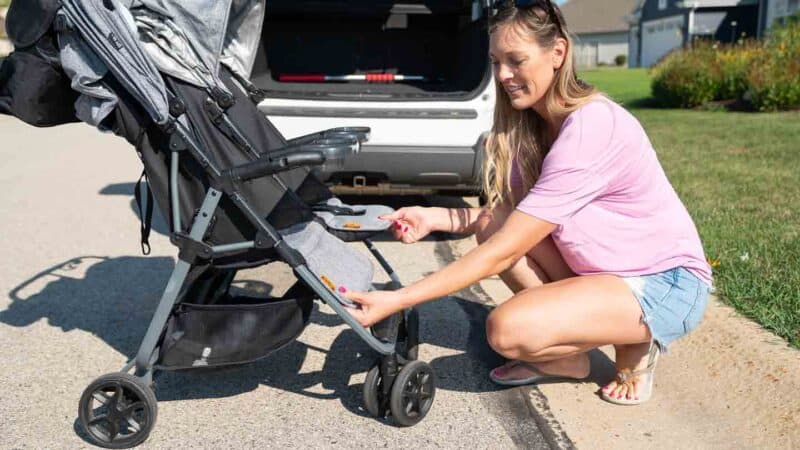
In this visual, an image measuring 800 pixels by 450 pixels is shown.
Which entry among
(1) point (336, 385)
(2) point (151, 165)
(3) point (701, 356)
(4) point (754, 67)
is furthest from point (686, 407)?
(4) point (754, 67)

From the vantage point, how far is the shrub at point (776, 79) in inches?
534

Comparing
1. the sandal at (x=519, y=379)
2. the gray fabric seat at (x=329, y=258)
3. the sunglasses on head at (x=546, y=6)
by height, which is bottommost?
the sandal at (x=519, y=379)

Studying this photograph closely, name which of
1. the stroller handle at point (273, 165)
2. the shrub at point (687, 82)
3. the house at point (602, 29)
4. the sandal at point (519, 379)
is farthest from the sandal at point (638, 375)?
the house at point (602, 29)

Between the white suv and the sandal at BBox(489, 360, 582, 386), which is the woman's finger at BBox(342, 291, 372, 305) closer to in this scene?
the sandal at BBox(489, 360, 582, 386)

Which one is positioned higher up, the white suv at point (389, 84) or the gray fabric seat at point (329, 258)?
the white suv at point (389, 84)

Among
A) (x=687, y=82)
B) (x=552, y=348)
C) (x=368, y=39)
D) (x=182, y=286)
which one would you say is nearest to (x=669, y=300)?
(x=552, y=348)

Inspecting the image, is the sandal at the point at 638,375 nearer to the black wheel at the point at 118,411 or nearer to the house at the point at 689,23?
the black wheel at the point at 118,411

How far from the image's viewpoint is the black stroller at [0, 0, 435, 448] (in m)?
2.80

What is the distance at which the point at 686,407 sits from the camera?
321 cm

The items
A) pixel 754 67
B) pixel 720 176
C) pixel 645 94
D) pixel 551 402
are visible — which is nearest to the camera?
pixel 551 402

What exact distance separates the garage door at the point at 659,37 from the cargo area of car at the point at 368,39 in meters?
36.2

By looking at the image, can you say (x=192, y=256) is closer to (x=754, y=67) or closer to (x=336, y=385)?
(x=336, y=385)

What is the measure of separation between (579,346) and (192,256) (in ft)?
5.03

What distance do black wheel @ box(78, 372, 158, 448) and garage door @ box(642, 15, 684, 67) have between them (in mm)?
41297
